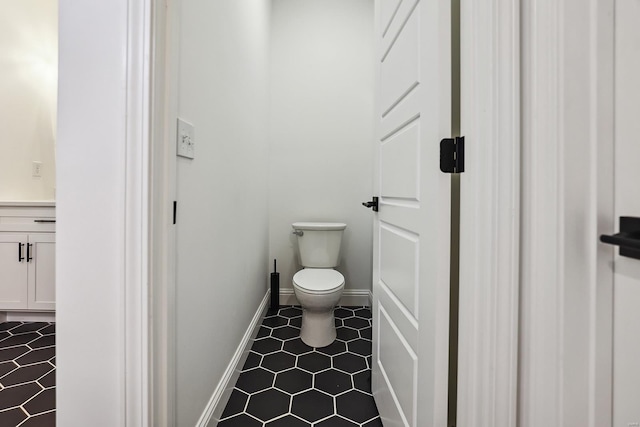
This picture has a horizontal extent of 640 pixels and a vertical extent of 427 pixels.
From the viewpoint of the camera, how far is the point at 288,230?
93.0 inches

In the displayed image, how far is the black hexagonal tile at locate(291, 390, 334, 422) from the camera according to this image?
115cm

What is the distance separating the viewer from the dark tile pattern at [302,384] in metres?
1.14

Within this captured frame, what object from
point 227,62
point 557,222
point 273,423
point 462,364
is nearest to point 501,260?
point 557,222

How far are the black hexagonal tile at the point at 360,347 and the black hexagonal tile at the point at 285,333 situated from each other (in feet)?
1.21

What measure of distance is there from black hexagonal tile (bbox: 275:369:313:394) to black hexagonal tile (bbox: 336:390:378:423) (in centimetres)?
19

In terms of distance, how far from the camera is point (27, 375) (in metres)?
1.34

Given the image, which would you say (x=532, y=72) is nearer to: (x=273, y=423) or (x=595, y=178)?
(x=595, y=178)

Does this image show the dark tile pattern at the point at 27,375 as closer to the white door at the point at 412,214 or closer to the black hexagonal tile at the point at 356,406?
the black hexagonal tile at the point at 356,406

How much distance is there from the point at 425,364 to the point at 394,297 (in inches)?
11.0

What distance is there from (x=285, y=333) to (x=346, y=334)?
0.43m

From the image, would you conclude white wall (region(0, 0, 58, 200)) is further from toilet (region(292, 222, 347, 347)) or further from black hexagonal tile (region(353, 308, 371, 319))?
black hexagonal tile (region(353, 308, 371, 319))

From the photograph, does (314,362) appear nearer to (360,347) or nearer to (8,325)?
(360,347)

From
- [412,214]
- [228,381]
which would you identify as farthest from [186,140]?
[228,381]

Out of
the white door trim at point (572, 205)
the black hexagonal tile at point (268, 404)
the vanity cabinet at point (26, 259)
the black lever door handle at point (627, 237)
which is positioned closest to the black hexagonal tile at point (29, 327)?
the vanity cabinet at point (26, 259)
